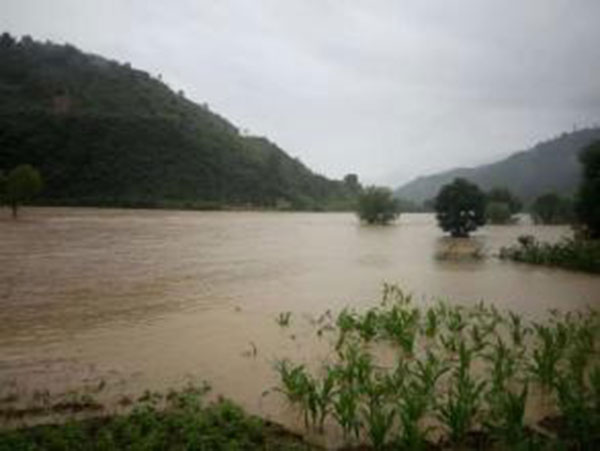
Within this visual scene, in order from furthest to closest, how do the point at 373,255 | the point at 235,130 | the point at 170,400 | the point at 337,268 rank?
the point at 235,130, the point at 373,255, the point at 337,268, the point at 170,400

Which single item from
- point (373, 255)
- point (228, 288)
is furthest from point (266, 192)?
point (228, 288)

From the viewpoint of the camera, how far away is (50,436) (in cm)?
748

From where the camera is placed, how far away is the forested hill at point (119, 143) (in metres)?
108

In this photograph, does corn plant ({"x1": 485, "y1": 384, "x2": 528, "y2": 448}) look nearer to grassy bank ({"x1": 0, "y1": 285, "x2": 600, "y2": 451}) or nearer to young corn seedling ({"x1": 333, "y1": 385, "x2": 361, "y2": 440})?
grassy bank ({"x1": 0, "y1": 285, "x2": 600, "y2": 451})

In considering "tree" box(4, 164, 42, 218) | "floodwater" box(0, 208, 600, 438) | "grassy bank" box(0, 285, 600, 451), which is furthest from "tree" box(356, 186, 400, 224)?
"grassy bank" box(0, 285, 600, 451)

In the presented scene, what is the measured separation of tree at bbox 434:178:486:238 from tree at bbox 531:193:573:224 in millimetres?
51573

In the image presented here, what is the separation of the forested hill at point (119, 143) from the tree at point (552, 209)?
2176 inches

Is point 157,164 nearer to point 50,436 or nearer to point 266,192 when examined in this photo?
point 266,192

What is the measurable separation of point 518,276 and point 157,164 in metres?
96.6

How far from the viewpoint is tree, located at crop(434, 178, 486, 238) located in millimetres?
59188

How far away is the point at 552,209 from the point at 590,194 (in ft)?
242

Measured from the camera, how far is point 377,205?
9588 centimetres

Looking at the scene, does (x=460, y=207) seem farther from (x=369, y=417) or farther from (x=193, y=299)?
(x=369, y=417)

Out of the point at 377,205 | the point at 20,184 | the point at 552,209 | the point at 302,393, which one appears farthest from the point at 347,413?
the point at 552,209
